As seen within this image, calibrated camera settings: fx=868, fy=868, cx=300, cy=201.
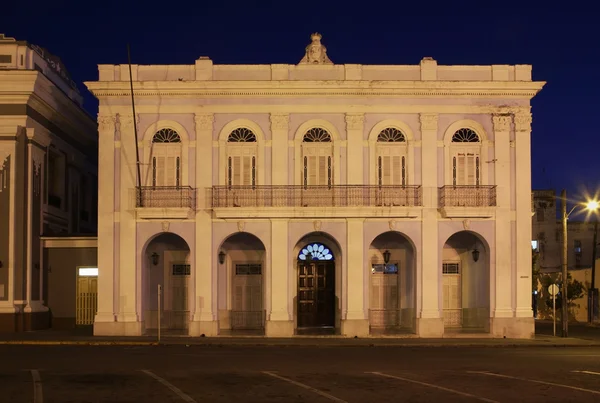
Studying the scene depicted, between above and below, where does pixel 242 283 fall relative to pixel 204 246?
below

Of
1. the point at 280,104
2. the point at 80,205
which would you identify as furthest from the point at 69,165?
the point at 280,104

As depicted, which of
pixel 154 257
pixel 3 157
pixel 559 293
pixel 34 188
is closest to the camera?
pixel 3 157

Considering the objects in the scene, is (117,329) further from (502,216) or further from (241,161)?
(502,216)

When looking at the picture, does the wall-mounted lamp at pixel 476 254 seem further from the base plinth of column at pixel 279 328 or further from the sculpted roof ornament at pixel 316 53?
the sculpted roof ornament at pixel 316 53

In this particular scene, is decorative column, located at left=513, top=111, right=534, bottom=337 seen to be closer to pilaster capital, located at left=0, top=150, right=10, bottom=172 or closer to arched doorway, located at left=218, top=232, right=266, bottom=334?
arched doorway, located at left=218, top=232, right=266, bottom=334

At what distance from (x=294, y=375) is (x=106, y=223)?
14257 millimetres

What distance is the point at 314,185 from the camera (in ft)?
97.2

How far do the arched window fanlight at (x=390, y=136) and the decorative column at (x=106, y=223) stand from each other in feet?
30.1

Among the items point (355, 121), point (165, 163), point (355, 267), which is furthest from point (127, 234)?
point (355, 121)

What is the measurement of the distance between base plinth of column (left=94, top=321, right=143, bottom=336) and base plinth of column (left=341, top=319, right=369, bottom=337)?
275 inches

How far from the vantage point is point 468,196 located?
29469 mm

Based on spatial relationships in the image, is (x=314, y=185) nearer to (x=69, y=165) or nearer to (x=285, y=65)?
(x=285, y=65)

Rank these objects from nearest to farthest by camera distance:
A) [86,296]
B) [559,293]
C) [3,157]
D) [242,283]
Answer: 1. [3,157]
2. [242,283]
3. [86,296]
4. [559,293]

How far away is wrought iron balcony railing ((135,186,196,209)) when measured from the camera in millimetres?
29375
